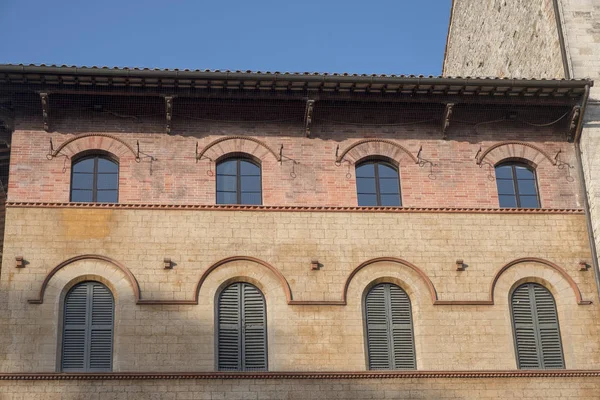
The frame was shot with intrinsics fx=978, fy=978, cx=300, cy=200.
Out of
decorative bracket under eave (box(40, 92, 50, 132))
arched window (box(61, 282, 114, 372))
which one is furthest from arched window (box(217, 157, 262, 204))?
decorative bracket under eave (box(40, 92, 50, 132))

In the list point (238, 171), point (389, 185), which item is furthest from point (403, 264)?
point (238, 171)

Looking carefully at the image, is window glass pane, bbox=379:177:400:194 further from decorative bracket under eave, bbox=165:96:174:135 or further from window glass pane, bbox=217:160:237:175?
decorative bracket under eave, bbox=165:96:174:135

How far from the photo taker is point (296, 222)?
19516 mm

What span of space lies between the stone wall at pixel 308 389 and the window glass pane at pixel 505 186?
410 cm

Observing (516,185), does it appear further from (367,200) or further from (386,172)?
(367,200)

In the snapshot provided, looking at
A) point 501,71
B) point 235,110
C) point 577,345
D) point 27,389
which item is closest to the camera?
point 27,389

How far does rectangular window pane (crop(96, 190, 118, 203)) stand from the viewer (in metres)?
19.5

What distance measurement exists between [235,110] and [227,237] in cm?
281

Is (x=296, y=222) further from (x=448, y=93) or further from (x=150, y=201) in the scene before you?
(x=448, y=93)

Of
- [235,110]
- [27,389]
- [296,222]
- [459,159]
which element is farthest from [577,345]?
[27,389]

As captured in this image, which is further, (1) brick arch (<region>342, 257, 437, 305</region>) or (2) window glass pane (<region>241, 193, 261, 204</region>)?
(2) window glass pane (<region>241, 193, 261, 204</region>)

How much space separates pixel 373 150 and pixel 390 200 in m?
1.12

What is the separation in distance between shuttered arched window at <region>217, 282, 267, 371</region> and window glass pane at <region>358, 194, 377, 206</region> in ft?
9.60

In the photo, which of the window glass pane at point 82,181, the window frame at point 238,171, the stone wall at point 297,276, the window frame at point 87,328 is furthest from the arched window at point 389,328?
the window glass pane at point 82,181
